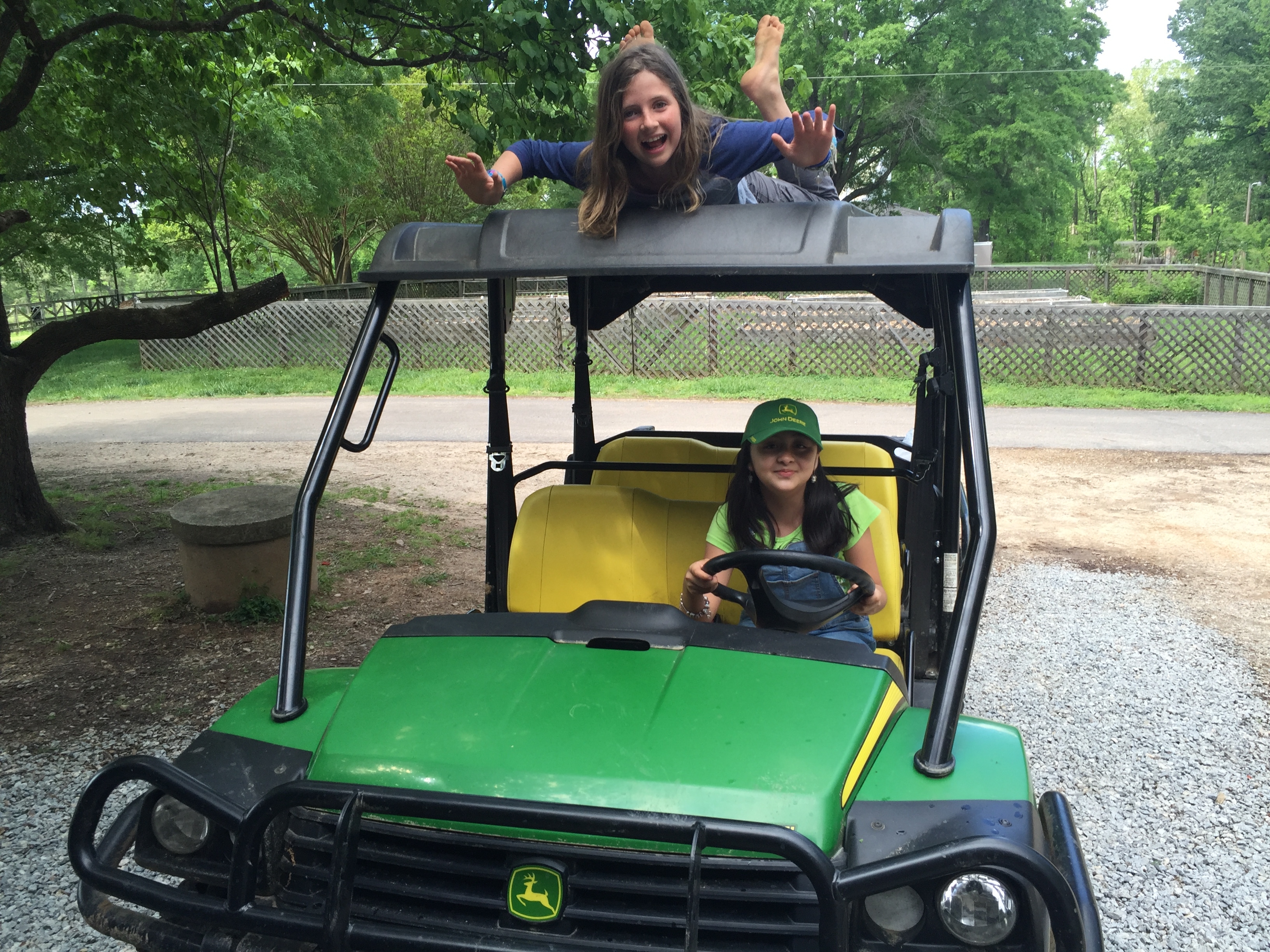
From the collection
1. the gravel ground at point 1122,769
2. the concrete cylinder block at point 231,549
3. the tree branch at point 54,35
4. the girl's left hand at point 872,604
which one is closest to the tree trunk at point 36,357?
the tree branch at point 54,35

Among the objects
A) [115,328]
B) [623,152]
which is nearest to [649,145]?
[623,152]

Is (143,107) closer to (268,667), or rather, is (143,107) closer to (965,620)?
(268,667)

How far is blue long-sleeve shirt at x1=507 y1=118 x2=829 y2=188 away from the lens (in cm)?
242

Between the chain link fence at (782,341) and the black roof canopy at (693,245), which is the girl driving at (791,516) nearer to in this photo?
the black roof canopy at (693,245)

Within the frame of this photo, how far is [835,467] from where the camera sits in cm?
317

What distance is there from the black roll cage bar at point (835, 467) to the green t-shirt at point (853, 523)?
0.77 ft

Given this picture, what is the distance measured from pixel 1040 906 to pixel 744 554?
99 cm

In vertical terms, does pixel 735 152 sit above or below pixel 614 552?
above

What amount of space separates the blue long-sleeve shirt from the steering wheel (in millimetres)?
965

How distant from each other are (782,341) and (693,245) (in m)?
12.9

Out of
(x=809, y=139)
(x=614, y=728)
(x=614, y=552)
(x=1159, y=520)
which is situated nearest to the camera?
(x=614, y=728)

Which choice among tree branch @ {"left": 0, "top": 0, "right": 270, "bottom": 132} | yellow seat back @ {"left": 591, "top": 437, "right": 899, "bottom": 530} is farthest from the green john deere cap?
tree branch @ {"left": 0, "top": 0, "right": 270, "bottom": 132}

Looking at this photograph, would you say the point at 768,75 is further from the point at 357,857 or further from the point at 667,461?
the point at 357,857

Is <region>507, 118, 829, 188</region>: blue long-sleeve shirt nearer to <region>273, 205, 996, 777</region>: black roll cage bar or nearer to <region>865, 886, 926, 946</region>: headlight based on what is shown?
<region>273, 205, 996, 777</region>: black roll cage bar
